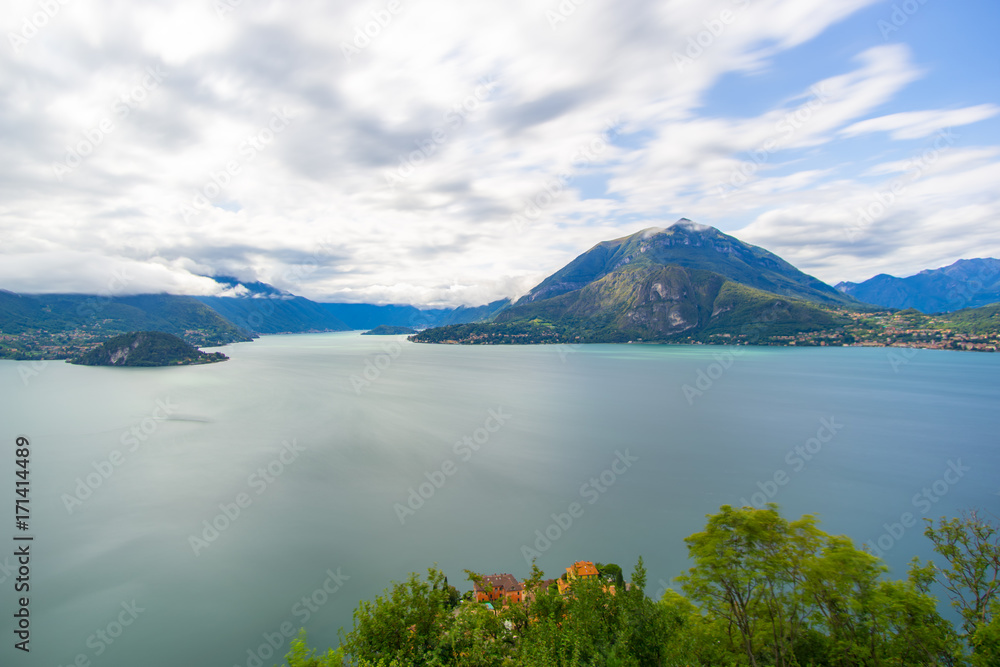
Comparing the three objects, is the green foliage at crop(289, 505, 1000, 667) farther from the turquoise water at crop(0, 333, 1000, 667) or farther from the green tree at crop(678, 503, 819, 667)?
the turquoise water at crop(0, 333, 1000, 667)

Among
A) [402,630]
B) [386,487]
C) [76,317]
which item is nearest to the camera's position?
[402,630]

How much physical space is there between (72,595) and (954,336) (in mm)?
211120

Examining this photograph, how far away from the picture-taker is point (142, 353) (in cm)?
11850

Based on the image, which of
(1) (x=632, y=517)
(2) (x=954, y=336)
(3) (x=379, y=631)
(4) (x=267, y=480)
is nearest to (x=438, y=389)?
(4) (x=267, y=480)

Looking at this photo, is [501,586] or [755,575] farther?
[501,586]

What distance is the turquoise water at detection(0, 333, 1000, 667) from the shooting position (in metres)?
21.5

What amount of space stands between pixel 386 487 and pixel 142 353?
4963 inches

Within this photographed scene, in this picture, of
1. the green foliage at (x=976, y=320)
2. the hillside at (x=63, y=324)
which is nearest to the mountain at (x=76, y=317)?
the hillside at (x=63, y=324)

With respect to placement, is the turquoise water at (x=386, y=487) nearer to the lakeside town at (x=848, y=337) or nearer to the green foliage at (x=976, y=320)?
the lakeside town at (x=848, y=337)

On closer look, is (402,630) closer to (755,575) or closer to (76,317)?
(755,575)

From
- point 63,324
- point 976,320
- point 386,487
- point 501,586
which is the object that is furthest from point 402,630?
point 63,324

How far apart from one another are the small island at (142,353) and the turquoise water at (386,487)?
4671 cm

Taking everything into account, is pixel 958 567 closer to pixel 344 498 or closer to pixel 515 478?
pixel 515 478

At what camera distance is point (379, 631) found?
11.4m
